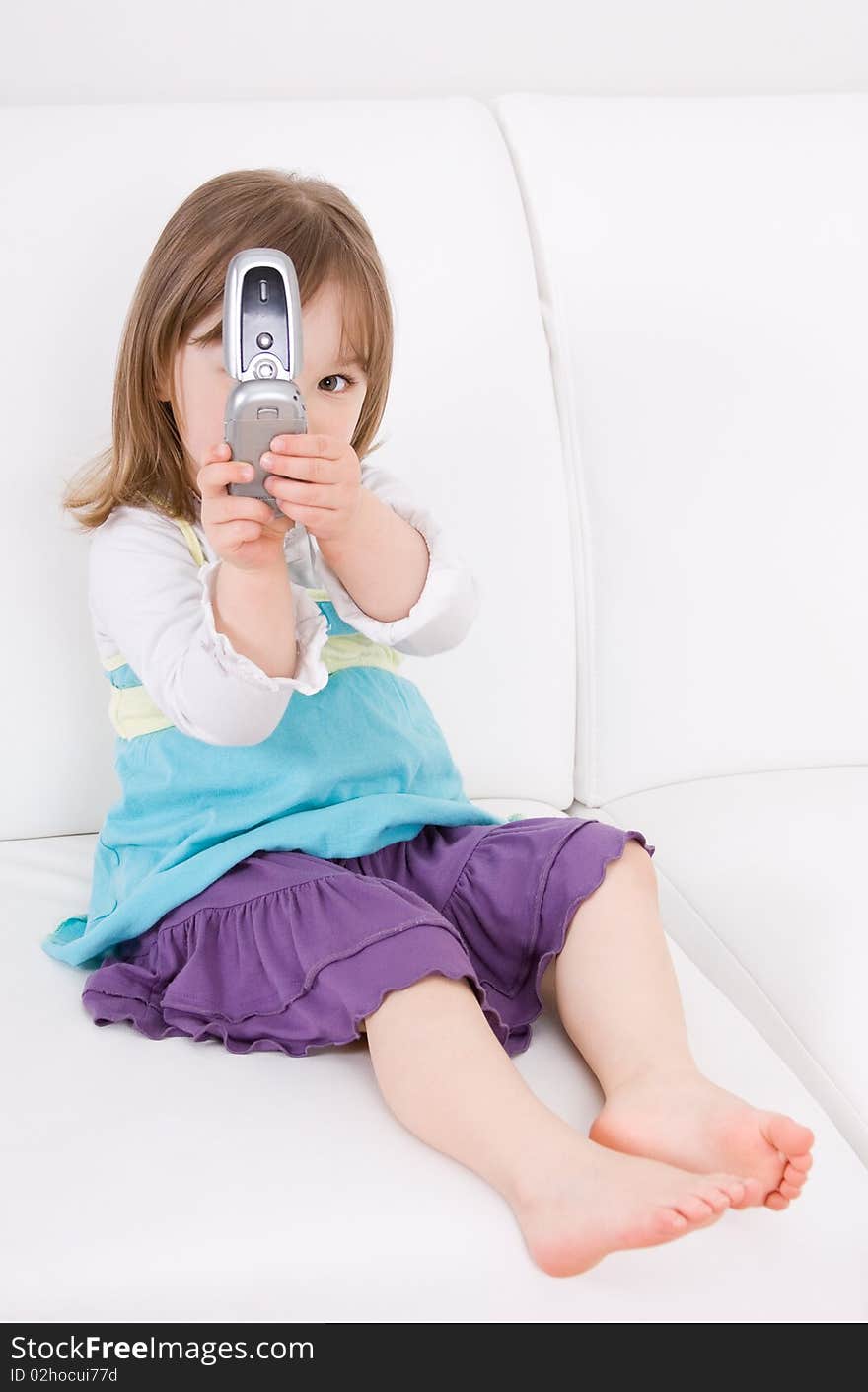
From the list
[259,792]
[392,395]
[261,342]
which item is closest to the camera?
[261,342]

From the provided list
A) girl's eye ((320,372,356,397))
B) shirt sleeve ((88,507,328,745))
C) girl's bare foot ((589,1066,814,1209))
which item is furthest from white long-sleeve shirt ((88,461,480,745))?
girl's bare foot ((589,1066,814,1209))

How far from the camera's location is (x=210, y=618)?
903 millimetres

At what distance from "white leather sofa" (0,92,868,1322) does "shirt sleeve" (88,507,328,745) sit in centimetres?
16

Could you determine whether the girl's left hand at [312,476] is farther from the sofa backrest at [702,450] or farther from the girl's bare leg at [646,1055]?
the sofa backrest at [702,450]

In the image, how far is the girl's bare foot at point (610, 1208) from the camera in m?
0.68

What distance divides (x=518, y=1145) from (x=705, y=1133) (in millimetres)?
104

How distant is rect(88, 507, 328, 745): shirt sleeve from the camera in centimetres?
91

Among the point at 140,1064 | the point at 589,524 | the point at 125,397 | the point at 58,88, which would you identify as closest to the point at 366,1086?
the point at 140,1064

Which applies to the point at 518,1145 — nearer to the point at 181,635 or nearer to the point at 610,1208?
the point at 610,1208

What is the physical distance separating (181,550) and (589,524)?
44cm

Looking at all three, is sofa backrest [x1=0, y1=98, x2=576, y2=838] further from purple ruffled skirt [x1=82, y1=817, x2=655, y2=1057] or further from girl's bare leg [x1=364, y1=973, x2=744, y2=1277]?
girl's bare leg [x1=364, y1=973, x2=744, y2=1277]

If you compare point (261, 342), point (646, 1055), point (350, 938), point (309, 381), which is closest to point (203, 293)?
point (309, 381)

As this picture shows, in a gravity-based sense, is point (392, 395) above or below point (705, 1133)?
above

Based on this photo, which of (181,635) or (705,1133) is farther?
(181,635)
